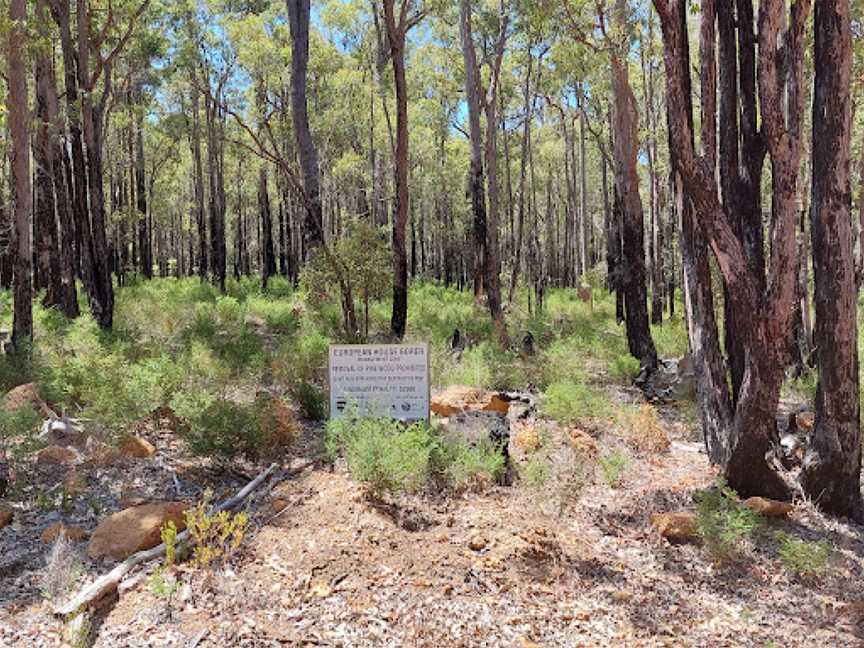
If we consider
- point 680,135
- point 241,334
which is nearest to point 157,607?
point 680,135

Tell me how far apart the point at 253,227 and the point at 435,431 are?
5667 cm

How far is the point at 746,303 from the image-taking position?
17.5 ft

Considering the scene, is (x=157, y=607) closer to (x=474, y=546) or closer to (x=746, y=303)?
(x=474, y=546)

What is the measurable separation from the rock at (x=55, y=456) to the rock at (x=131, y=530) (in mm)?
1544

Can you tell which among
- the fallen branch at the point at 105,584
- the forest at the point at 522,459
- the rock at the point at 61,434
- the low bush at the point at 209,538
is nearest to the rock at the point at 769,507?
the forest at the point at 522,459

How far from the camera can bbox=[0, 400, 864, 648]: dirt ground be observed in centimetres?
370

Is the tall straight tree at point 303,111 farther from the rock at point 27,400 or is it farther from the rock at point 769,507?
the rock at point 769,507

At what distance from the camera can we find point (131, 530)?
4449 millimetres

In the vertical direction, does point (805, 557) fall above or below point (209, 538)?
below

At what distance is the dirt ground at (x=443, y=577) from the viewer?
3.70 m

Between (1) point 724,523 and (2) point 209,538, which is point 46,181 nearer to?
(2) point 209,538

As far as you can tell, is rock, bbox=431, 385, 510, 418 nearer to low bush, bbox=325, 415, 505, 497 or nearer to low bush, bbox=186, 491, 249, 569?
low bush, bbox=325, 415, 505, 497

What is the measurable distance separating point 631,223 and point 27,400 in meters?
8.49

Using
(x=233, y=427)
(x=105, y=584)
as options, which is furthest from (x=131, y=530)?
(x=233, y=427)
